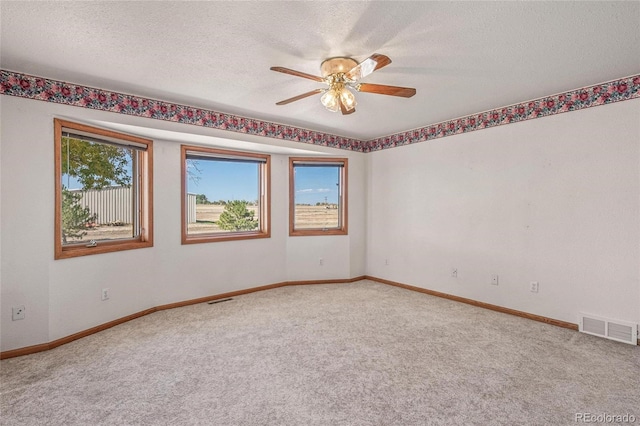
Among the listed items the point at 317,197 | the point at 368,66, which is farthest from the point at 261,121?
the point at 368,66

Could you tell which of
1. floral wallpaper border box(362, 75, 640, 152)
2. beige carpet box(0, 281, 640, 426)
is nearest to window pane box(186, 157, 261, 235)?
beige carpet box(0, 281, 640, 426)

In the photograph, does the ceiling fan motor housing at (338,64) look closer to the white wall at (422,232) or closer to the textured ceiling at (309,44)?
the textured ceiling at (309,44)

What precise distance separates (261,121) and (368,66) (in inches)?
92.1

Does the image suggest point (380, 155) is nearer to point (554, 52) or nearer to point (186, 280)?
point (554, 52)

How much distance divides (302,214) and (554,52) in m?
3.63

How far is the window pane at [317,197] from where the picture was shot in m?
4.99

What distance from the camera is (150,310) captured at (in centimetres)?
359

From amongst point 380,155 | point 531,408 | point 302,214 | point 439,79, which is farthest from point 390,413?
point 380,155

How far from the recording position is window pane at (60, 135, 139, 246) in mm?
2971

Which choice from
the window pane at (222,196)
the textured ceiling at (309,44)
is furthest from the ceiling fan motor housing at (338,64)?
the window pane at (222,196)

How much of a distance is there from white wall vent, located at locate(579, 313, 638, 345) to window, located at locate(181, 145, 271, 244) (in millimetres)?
3853

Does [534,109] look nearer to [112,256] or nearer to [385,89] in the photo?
[385,89]

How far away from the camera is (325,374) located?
89.0 inches

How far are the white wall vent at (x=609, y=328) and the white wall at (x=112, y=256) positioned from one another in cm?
296
